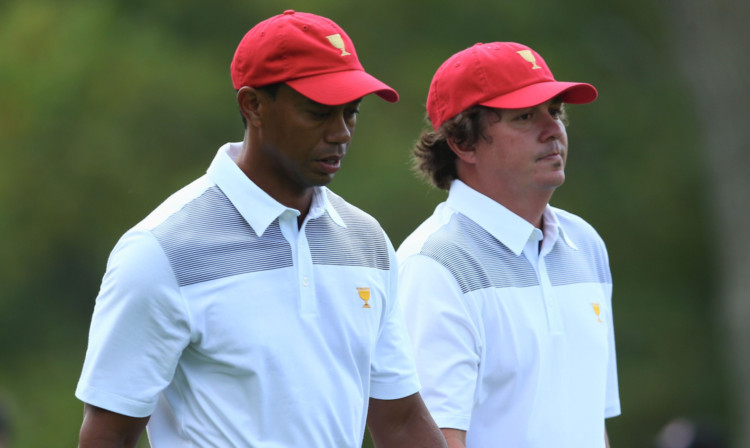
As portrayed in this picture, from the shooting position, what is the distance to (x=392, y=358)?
144 inches

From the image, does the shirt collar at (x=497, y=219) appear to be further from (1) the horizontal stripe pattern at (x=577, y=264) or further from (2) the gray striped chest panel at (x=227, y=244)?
(2) the gray striped chest panel at (x=227, y=244)

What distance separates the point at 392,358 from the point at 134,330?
0.79 metres

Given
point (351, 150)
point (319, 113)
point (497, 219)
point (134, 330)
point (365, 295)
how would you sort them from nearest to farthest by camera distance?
point (134, 330)
point (319, 113)
point (365, 295)
point (497, 219)
point (351, 150)

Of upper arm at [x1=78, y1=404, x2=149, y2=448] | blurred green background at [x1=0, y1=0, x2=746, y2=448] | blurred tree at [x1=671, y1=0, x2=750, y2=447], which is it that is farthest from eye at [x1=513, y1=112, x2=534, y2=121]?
blurred green background at [x1=0, y1=0, x2=746, y2=448]

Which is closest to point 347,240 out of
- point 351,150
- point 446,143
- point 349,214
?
point 349,214

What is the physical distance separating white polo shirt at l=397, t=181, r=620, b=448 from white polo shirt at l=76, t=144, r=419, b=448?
418 millimetres

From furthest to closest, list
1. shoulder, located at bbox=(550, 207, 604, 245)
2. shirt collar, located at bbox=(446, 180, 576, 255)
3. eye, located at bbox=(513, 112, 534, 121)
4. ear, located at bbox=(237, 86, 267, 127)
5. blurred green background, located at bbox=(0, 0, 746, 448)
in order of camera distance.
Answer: blurred green background, located at bbox=(0, 0, 746, 448) → shoulder, located at bbox=(550, 207, 604, 245) → eye, located at bbox=(513, 112, 534, 121) → shirt collar, located at bbox=(446, 180, 576, 255) → ear, located at bbox=(237, 86, 267, 127)

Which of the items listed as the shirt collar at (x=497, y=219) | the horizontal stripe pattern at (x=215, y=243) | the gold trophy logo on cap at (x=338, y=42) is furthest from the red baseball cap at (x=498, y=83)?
the horizontal stripe pattern at (x=215, y=243)

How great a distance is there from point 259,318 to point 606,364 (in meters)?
1.43

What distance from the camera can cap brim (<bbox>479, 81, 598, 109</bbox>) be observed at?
13.8ft

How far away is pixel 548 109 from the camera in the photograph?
4.33m

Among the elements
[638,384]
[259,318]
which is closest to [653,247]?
[638,384]

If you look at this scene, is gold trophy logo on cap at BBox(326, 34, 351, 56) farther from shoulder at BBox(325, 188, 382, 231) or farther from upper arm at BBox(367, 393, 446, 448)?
upper arm at BBox(367, 393, 446, 448)

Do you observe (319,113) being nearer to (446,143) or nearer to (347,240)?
(347,240)
